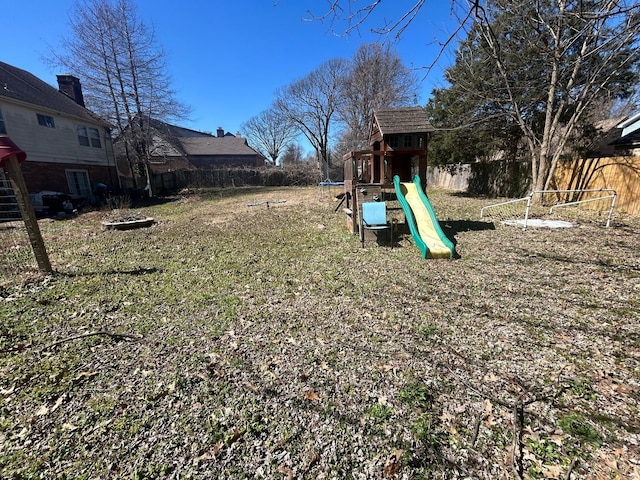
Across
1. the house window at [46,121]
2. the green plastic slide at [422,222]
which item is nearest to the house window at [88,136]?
the house window at [46,121]

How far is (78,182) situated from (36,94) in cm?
472

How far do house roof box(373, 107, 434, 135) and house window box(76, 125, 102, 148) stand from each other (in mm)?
17953

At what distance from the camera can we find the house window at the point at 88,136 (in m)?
16.9

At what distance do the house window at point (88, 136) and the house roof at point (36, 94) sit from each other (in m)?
0.56

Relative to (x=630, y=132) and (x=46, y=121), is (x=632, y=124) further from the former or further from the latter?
(x=46, y=121)

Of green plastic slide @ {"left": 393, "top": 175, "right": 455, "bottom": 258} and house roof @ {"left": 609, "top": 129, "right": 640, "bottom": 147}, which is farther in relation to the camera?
house roof @ {"left": 609, "top": 129, "right": 640, "bottom": 147}

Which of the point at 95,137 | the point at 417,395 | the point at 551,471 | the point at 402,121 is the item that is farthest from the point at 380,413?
the point at 95,137

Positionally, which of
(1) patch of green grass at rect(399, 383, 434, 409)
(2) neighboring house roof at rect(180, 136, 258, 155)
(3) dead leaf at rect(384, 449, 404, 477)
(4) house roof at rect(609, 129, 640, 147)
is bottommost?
(3) dead leaf at rect(384, 449, 404, 477)

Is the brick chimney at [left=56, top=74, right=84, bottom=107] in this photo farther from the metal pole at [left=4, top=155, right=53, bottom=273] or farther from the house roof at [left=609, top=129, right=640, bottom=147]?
the house roof at [left=609, top=129, right=640, bottom=147]

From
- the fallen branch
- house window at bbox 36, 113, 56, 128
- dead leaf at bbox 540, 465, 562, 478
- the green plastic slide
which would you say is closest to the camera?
dead leaf at bbox 540, 465, 562, 478

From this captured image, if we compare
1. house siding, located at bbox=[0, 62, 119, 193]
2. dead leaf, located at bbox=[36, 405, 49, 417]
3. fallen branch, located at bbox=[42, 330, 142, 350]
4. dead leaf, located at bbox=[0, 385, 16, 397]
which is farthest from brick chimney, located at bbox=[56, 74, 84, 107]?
dead leaf, located at bbox=[36, 405, 49, 417]

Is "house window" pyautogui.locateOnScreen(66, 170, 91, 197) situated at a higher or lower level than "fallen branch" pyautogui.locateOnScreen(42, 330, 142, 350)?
higher

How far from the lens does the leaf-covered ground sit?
74.8 inches

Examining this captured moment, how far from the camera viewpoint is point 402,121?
7691 millimetres
